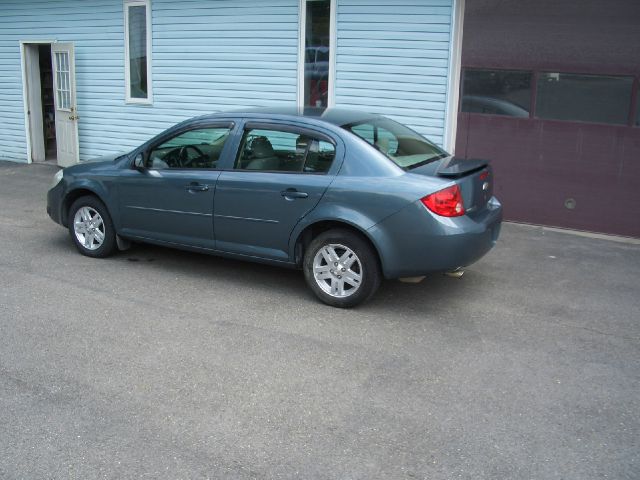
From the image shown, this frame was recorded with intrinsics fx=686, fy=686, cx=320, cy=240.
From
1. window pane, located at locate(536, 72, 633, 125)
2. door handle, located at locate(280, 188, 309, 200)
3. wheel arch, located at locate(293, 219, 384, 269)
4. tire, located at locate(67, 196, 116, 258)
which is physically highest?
window pane, located at locate(536, 72, 633, 125)

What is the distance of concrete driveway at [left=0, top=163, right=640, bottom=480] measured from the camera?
3535 mm

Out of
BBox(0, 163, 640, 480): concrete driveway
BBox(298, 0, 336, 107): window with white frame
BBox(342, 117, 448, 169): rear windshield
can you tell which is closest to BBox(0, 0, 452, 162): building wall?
BBox(298, 0, 336, 107): window with white frame

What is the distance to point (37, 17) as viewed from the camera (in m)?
13.0

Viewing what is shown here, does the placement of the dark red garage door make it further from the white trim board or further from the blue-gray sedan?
the blue-gray sedan

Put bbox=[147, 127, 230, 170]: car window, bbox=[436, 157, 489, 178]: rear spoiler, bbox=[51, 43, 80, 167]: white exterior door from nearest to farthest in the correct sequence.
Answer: bbox=[436, 157, 489, 178]: rear spoiler → bbox=[147, 127, 230, 170]: car window → bbox=[51, 43, 80, 167]: white exterior door

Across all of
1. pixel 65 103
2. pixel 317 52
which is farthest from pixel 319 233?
pixel 65 103

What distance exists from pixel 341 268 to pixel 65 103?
931 cm

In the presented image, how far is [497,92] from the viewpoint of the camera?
29.0ft

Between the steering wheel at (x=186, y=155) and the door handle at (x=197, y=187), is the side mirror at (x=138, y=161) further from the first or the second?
the door handle at (x=197, y=187)

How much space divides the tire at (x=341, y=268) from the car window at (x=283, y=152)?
0.62m

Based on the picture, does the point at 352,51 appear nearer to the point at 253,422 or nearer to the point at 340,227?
the point at 340,227

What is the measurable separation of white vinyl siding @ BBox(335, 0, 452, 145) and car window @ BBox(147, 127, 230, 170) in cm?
385

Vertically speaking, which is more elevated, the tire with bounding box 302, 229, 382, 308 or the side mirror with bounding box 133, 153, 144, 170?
the side mirror with bounding box 133, 153, 144, 170

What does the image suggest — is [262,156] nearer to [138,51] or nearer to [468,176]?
[468,176]
